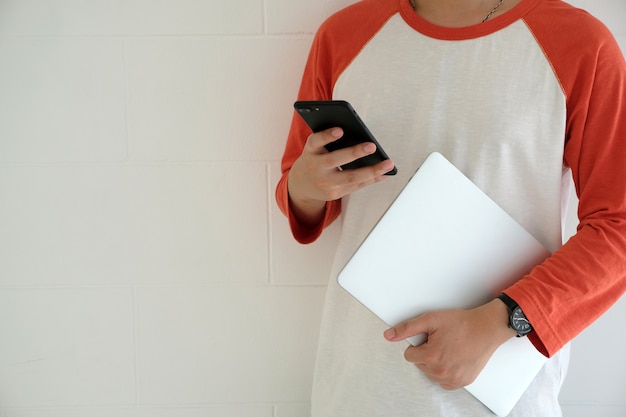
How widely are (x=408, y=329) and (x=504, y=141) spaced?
29cm

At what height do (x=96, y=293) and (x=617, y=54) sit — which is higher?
(x=617, y=54)

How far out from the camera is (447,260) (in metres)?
0.69

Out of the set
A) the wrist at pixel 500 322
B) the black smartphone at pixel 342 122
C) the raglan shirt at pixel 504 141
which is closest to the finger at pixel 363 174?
the black smartphone at pixel 342 122

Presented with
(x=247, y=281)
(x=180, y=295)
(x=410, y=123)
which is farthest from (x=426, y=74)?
(x=180, y=295)

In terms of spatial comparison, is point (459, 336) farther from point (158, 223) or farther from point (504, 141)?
point (158, 223)

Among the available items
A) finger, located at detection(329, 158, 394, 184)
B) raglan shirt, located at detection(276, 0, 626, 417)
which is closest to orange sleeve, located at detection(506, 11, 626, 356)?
raglan shirt, located at detection(276, 0, 626, 417)

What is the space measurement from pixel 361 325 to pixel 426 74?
393 millimetres

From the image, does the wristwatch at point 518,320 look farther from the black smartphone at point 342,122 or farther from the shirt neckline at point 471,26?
the shirt neckline at point 471,26

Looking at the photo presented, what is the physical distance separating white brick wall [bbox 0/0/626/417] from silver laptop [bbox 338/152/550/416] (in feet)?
0.94

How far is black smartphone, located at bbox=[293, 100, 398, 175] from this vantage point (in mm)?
586

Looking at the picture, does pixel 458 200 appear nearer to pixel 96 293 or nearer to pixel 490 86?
pixel 490 86

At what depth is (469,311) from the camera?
0.68 m

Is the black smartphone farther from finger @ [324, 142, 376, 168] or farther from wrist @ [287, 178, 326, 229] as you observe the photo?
wrist @ [287, 178, 326, 229]

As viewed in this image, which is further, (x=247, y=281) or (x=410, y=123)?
(x=247, y=281)
